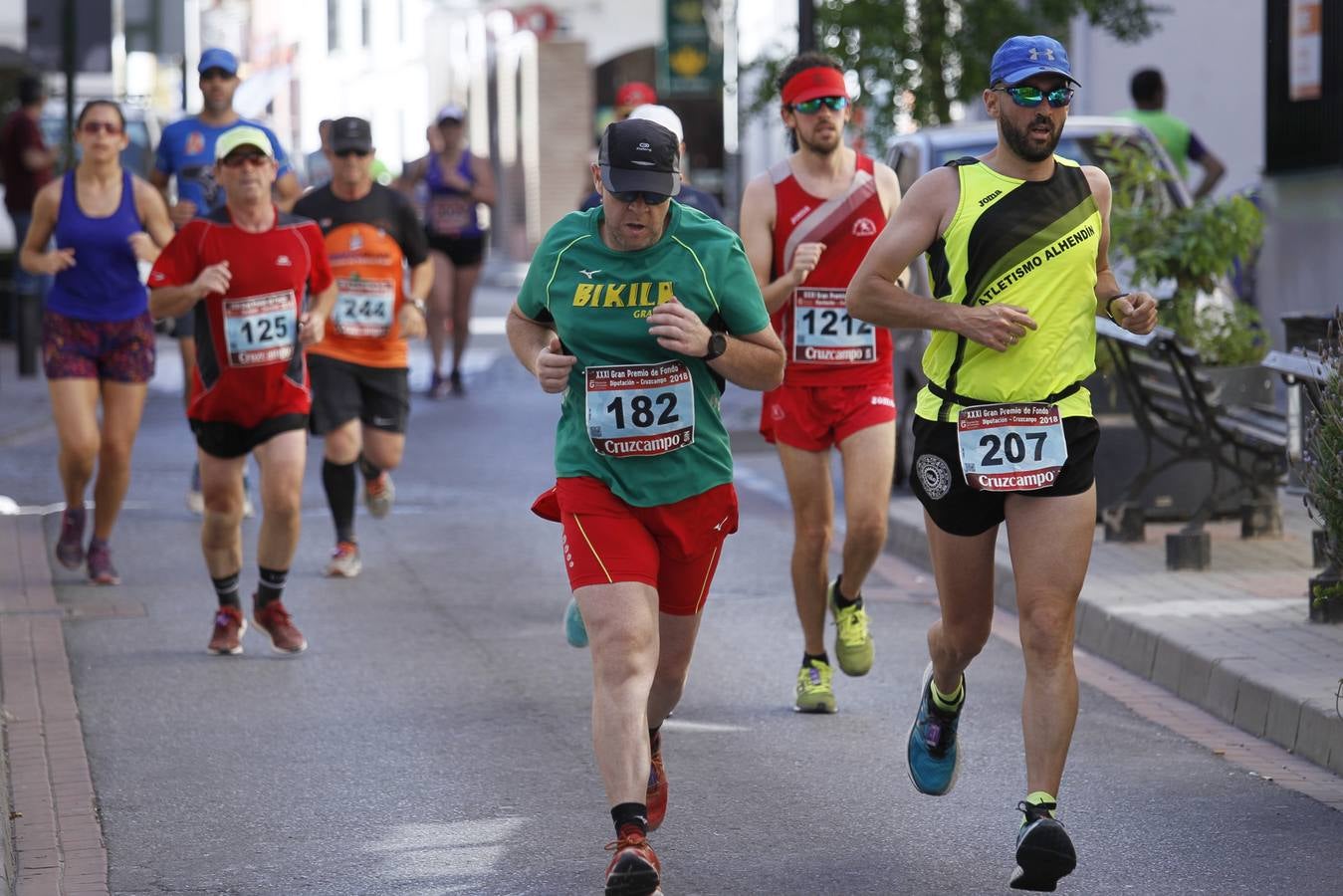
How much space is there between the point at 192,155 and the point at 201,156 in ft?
0.15

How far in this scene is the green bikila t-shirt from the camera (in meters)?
5.70

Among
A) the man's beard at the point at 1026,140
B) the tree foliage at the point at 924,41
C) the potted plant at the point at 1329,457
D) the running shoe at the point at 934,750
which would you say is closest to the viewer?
the man's beard at the point at 1026,140

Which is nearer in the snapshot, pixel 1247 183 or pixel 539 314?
pixel 539 314

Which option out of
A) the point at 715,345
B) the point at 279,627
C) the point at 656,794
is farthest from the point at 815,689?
the point at 715,345

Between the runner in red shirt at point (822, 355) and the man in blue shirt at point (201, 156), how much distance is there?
15.9 ft

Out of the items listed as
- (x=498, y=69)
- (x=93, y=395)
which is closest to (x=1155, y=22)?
(x=93, y=395)

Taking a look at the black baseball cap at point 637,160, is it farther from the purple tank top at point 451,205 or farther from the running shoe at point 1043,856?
the purple tank top at point 451,205

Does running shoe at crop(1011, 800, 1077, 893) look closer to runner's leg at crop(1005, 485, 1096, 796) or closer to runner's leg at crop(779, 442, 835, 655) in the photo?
runner's leg at crop(1005, 485, 1096, 796)

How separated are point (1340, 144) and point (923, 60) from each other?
12.4 feet

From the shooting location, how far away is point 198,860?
6188 millimetres

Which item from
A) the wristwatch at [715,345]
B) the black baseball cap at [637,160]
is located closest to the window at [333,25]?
the black baseball cap at [637,160]

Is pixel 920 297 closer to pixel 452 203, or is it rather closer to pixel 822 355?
pixel 822 355

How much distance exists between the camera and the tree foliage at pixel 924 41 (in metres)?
17.9

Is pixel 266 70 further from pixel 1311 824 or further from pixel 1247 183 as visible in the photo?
pixel 1311 824
